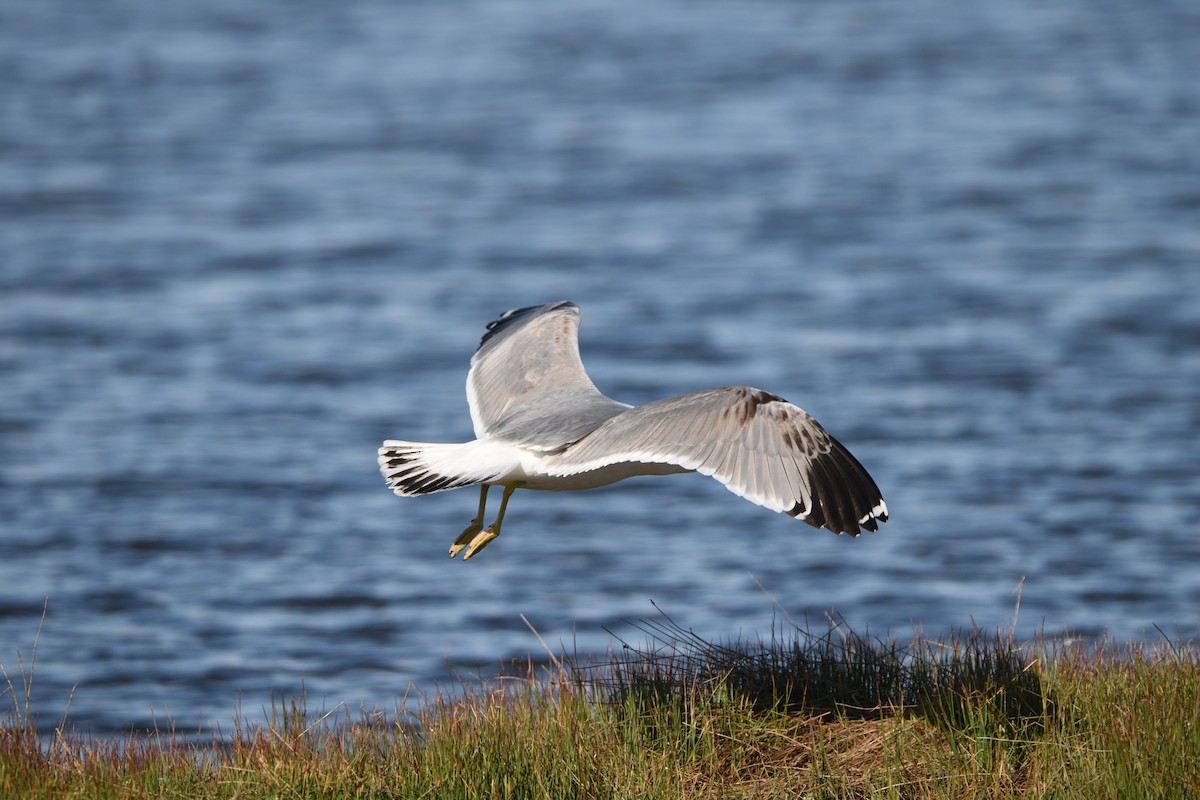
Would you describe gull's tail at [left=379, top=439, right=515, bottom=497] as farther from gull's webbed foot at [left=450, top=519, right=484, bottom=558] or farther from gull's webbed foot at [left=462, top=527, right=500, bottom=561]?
gull's webbed foot at [left=450, top=519, right=484, bottom=558]

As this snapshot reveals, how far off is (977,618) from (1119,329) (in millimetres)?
7127

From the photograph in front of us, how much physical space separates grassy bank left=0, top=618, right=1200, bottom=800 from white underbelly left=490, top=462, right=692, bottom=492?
23.7 inches

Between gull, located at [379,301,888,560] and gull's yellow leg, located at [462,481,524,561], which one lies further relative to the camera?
gull's yellow leg, located at [462,481,524,561]

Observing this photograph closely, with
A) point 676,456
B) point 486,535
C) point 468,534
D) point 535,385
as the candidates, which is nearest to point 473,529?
point 468,534

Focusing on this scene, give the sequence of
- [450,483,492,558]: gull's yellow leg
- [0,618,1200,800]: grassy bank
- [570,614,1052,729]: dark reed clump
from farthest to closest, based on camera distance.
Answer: [450,483,492,558]: gull's yellow leg, [570,614,1052,729]: dark reed clump, [0,618,1200,800]: grassy bank

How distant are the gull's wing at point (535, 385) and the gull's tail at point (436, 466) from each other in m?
0.17

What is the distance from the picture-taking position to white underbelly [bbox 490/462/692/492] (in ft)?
19.4

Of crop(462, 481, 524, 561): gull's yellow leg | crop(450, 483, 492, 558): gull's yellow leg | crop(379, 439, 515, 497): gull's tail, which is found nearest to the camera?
crop(379, 439, 515, 497): gull's tail

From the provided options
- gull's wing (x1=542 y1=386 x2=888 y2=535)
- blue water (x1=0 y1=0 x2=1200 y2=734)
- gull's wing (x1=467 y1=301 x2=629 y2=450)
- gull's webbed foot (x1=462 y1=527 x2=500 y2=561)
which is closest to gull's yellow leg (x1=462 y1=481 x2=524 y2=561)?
gull's webbed foot (x1=462 y1=527 x2=500 y2=561)

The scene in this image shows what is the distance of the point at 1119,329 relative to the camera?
15914 mm

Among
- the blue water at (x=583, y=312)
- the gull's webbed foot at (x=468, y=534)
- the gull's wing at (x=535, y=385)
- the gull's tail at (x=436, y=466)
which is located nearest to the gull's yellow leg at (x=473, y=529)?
the gull's webbed foot at (x=468, y=534)

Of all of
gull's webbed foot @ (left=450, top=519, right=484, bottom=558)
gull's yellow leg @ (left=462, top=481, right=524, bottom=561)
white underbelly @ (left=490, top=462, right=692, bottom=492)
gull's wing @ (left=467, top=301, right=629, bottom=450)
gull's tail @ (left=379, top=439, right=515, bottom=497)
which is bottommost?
gull's webbed foot @ (left=450, top=519, right=484, bottom=558)

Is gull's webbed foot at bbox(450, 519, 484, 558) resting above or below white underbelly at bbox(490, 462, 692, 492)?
below

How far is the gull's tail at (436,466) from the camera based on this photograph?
5.80m
